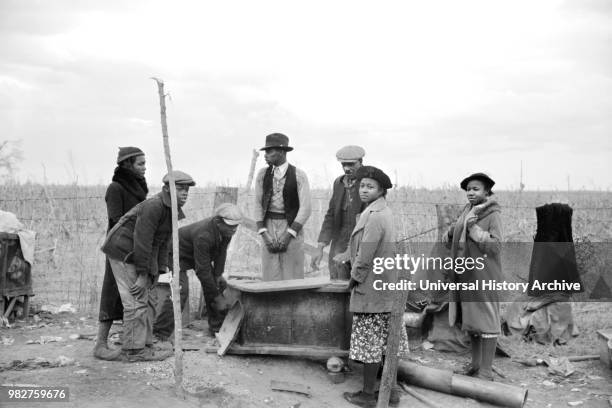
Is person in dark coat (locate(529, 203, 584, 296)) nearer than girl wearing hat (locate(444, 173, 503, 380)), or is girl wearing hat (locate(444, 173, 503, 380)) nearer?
girl wearing hat (locate(444, 173, 503, 380))

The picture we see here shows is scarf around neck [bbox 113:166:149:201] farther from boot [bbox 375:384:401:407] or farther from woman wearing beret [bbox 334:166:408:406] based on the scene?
boot [bbox 375:384:401:407]

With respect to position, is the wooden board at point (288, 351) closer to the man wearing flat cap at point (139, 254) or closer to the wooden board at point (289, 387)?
the wooden board at point (289, 387)

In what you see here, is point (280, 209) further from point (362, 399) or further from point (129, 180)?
point (362, 399)

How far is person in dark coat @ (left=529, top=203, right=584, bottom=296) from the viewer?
7.00m

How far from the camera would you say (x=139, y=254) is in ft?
16.4

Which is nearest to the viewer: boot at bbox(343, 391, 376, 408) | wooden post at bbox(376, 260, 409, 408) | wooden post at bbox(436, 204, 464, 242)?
wooden post at bbox(376, 260, 409, 408)

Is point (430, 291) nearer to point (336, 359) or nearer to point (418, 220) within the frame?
point (336, 359)

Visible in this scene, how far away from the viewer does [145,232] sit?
16.4ft

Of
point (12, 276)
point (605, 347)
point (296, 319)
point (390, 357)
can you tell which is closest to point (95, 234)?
point (12, 276)

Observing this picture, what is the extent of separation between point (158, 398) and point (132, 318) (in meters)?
1.02

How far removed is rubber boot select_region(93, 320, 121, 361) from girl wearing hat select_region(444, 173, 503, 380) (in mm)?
3205

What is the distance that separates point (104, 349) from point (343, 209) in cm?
285

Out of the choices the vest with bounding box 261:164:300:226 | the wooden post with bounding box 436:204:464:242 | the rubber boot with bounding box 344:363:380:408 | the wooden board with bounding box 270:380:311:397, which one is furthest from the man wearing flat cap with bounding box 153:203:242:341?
the wooden post with bounding box 436:204:464:242

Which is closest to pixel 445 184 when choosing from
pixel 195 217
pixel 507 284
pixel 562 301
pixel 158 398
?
pixel 195 217
